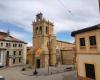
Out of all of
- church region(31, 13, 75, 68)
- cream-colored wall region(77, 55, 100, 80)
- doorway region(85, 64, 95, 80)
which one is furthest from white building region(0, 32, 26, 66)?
doorway region(85, 64, 95, 80)

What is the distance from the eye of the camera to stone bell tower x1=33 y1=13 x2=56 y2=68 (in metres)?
49.9

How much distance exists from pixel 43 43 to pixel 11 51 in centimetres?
1213

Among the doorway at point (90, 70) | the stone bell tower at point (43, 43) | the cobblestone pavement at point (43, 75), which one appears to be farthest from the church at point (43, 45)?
the doorway at point (90, 70)

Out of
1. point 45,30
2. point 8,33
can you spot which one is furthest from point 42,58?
point 8,33

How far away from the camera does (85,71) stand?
19.2 metres

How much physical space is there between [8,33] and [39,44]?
14.2m

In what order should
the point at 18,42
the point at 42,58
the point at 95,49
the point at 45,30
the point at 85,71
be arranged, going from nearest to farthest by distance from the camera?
the point at 95,49 → the point at 85,71 → the point at 42,58 → the point at 45,30 → the point at 18,42

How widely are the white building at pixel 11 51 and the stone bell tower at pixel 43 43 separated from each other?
23.7 feet

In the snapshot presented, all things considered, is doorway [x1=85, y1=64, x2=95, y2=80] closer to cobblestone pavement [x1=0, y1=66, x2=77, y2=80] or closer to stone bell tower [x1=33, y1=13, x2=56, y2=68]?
cobblestone pavement [x1=0, y1=66, x2=77, y2=80]

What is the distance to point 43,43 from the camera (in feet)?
168

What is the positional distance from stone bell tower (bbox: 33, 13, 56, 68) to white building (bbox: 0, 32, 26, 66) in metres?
7.23

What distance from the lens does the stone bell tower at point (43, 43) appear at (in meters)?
49.9

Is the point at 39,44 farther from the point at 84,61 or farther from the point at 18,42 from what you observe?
the point at 84,61

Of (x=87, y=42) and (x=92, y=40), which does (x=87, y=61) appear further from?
(x=92, y=40)
